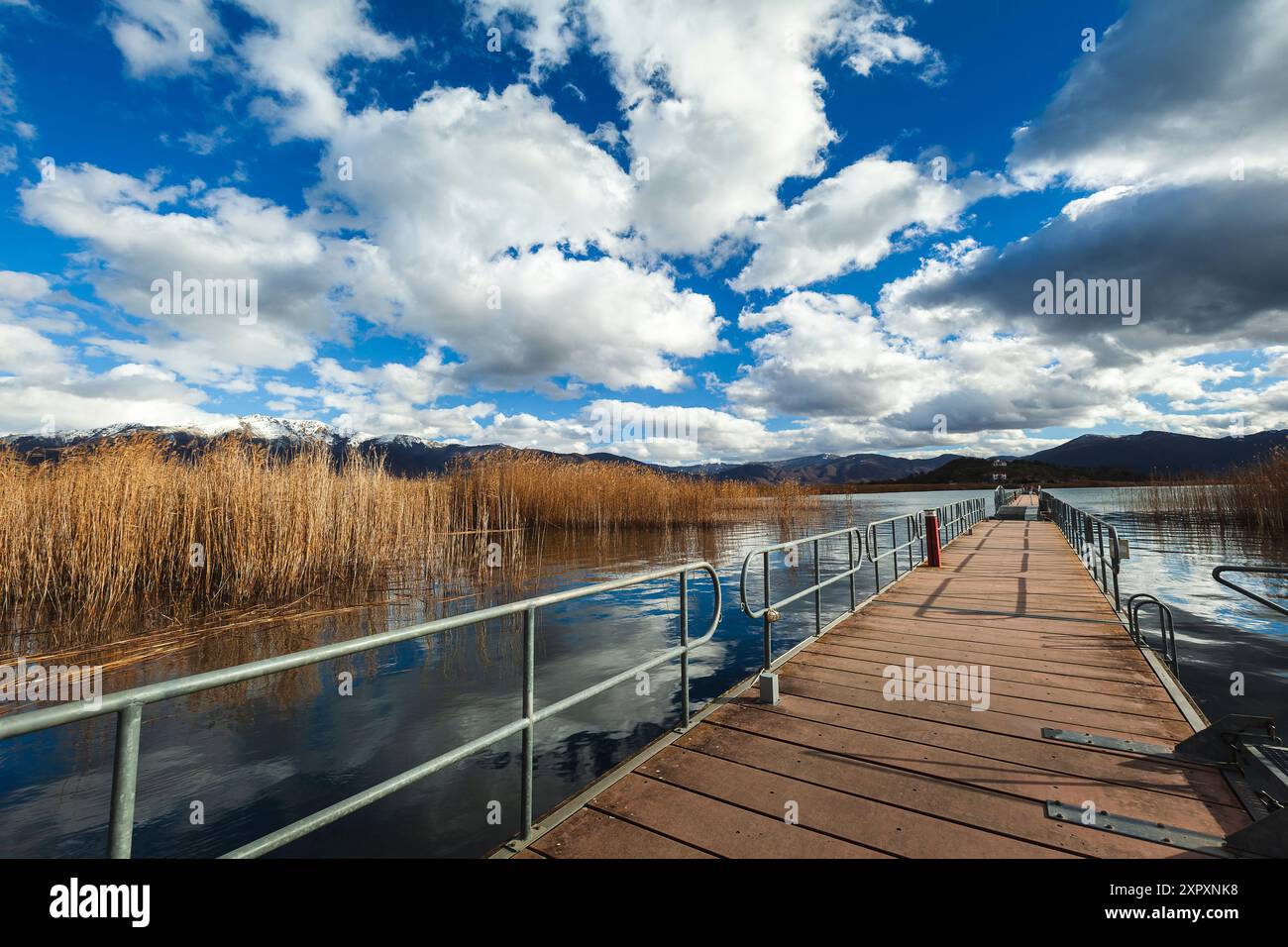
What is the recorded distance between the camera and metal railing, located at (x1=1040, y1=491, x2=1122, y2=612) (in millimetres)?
6730

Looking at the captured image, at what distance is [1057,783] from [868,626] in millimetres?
3617

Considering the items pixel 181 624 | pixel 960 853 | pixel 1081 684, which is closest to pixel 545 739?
pixel 960 853

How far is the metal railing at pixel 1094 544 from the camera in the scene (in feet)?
22.1

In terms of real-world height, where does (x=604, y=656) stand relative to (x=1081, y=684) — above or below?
below

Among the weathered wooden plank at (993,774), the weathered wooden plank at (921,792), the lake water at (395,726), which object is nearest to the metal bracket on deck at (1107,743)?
the weathered wooden plank at (993,774)

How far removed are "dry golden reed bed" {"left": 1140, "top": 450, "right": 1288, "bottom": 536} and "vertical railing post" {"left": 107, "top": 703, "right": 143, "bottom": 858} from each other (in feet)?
89.1

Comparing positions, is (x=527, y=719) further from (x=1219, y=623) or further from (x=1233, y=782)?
(x=1219, y=623)

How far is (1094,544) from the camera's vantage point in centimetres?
1372

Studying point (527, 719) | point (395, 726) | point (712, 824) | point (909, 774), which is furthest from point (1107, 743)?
point (395, 726)

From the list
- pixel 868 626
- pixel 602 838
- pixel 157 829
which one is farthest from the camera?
pixel 868 626

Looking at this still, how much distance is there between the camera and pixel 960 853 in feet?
7.98

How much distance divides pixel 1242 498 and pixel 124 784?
3040cm

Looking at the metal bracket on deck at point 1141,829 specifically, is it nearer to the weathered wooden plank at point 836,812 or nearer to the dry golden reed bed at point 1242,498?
the weathered wooden plank at point 836,812
